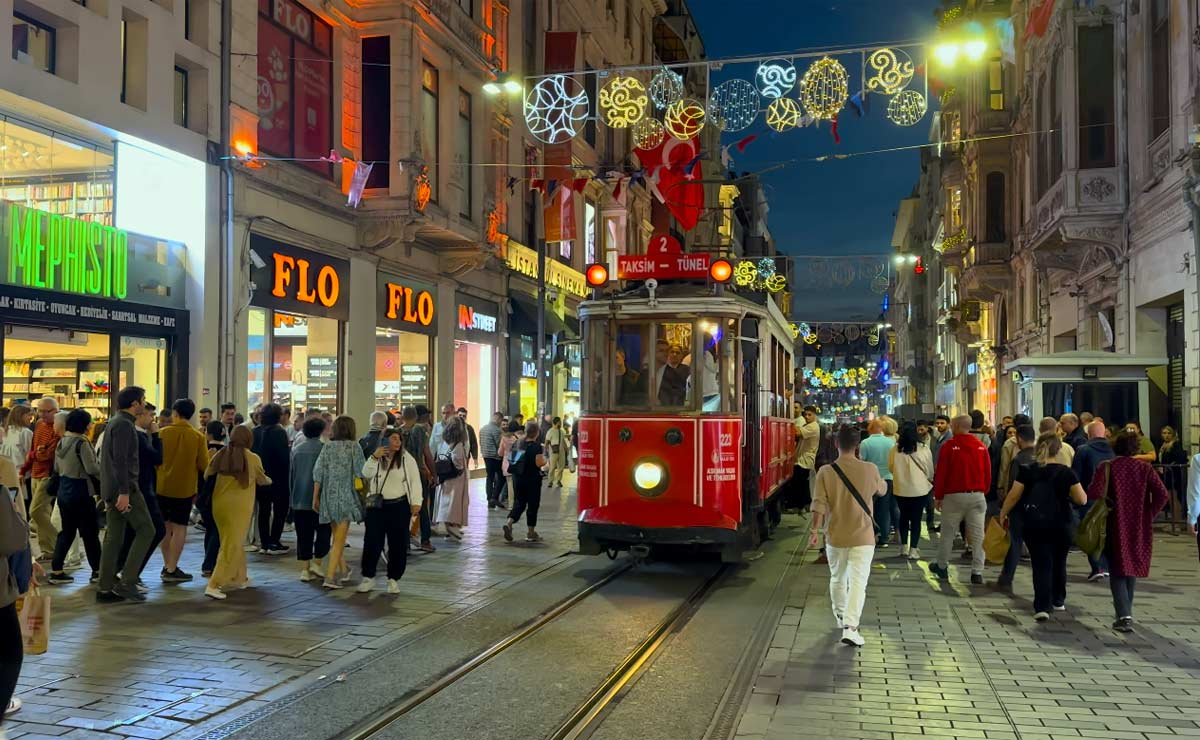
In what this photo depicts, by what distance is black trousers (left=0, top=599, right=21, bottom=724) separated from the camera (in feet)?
15.4

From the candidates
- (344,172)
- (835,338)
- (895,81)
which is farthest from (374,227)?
(835,338)

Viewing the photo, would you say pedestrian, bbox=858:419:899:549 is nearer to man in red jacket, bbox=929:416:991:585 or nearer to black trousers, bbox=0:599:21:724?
man in red jacket, bbox=929:416:991:585

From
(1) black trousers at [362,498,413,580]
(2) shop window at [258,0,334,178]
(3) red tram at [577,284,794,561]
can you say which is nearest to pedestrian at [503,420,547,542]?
(3) red tram at [577,284,794,561]

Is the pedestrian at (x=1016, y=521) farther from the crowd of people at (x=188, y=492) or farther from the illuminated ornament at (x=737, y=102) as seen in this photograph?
the illuminated ornament at (x=737, y=102)

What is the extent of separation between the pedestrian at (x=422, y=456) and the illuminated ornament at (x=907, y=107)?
7.75m

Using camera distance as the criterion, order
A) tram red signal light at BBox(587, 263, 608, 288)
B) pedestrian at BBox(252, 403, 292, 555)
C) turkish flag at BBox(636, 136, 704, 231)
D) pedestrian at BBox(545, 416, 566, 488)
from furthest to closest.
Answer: pedestrian at BBox(545, 416, 566, 488) < turkish flag at BBox(636, 136, 704, 231) < pedestrian at BBox(252, 403, 292, 555) < tram red signal light at BBox(587, 263, 608, 288)

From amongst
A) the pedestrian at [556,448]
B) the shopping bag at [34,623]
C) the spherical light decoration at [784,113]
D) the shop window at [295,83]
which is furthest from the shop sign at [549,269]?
the shopping bag at [34,623]

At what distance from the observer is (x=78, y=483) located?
32.3ft

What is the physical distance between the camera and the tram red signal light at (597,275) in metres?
11.7

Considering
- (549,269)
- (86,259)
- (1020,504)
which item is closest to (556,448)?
(549,269)

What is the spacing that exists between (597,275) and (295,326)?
1014 cm

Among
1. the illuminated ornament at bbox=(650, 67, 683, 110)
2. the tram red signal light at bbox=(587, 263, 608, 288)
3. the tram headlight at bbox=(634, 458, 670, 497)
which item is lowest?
the tram headlight at bbox=(634, 458, 670, 497)

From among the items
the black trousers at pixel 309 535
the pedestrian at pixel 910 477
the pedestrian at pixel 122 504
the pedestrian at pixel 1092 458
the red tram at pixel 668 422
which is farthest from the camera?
the pedestrian at pixel 910 477

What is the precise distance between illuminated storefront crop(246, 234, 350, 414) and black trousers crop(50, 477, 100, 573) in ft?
26.9
